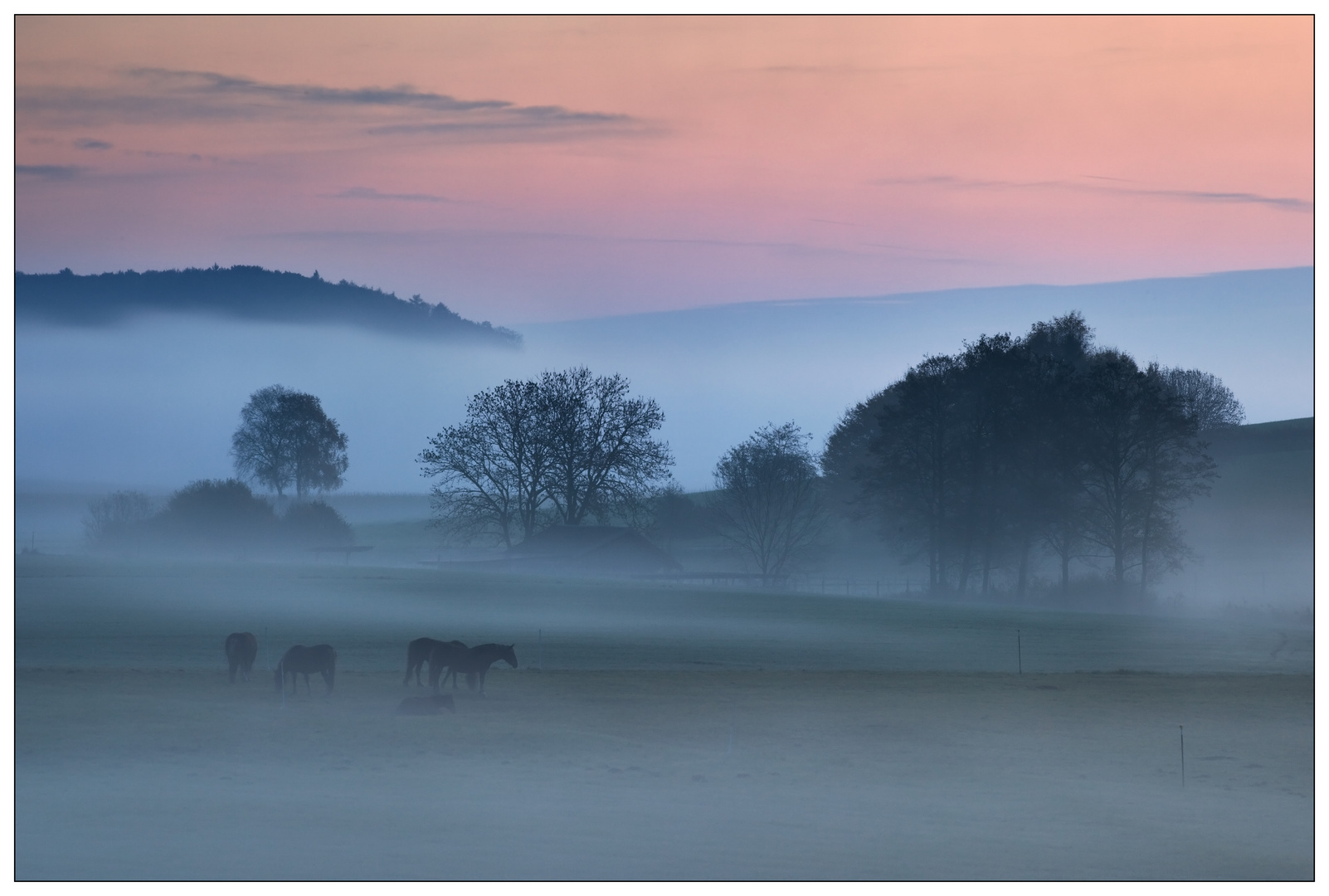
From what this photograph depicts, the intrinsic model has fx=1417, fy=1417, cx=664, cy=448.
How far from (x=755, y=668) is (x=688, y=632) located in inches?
432

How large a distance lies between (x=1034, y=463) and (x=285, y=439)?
133 ft

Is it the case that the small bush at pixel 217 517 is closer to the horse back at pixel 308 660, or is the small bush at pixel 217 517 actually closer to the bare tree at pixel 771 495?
the bare tree at pixel 771 495

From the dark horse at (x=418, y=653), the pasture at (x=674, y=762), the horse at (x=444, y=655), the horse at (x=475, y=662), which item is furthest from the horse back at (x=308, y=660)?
the horse at (x=475, y=662)

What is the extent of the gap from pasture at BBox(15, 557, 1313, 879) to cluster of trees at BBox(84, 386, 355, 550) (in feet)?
121

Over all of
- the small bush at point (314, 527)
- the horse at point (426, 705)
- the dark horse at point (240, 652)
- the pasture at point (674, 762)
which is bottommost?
the pasture at point (674, 762)

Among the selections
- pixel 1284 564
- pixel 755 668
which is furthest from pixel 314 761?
pixel 1284 564

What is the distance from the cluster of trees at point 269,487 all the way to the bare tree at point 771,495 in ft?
74.4

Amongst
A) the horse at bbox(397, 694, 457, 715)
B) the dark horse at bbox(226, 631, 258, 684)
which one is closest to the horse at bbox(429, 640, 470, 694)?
the horse at bbox(397, 694, 457, 715)

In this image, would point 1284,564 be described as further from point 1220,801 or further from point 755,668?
point 1220,801

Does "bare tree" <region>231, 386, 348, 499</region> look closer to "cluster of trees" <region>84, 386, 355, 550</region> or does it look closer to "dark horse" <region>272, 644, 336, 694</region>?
"cluster of trees" <region>84, 386, 355, 550</region>

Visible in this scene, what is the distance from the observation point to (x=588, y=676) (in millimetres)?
30344

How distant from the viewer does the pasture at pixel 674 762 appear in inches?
579

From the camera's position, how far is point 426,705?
24031mm

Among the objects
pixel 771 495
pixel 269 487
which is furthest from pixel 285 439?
pixel 771 495
